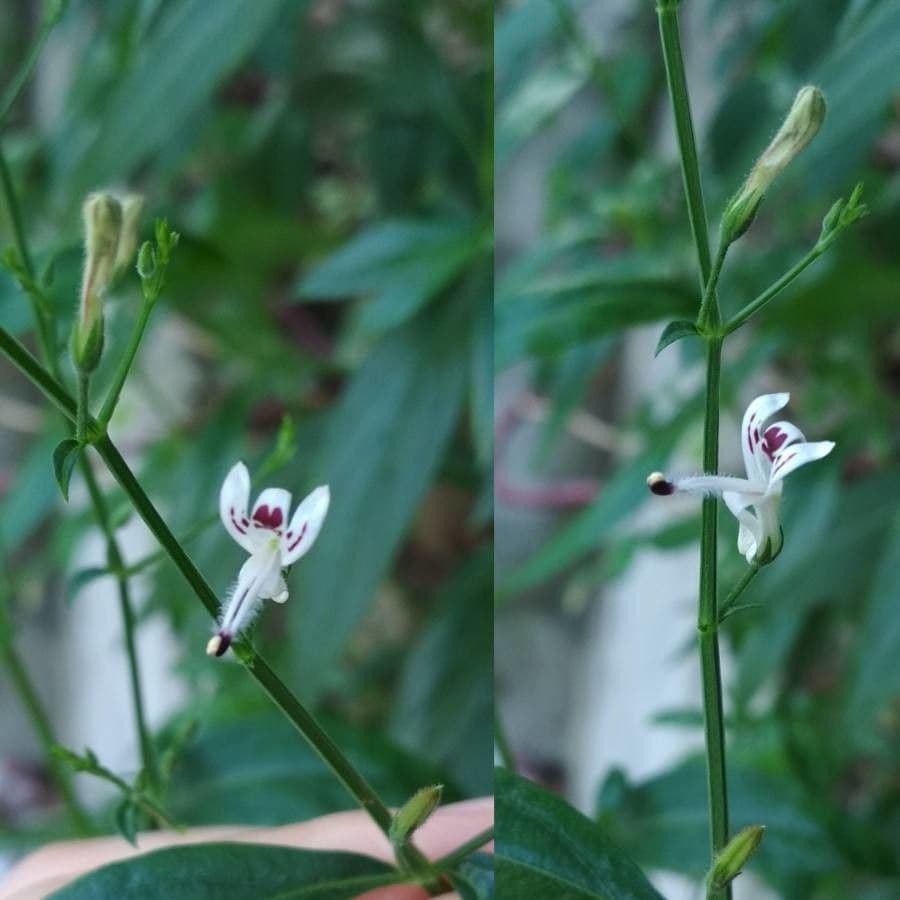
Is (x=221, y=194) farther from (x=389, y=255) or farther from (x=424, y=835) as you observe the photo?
(x=424, y=835)

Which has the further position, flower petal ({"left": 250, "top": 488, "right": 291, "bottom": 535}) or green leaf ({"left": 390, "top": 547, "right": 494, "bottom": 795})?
green leaf ({"left": 390, "top": 547, "right": 494, "bottom": 795})

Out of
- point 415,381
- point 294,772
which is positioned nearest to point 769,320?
point 415,381

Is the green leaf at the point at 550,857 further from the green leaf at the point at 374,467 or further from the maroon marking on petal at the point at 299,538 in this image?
the green leaf at the point at 374,467

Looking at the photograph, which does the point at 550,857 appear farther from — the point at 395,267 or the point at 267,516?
the point at 395,267

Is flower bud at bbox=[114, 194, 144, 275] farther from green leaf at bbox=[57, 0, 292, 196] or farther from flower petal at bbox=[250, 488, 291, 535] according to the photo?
green leaf at bbox=[57, 0, 292, 196]

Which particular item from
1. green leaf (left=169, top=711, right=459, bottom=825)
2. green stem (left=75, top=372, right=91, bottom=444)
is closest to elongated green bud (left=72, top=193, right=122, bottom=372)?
green stem (left=75, top=372, right=91, bottom=444)

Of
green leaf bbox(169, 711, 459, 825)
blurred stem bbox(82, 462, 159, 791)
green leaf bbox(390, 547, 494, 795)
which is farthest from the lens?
green leaf bbox(390, 547, 494, 795)

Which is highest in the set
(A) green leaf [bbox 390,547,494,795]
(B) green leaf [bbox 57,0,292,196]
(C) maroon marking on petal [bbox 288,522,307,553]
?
(B) green leaf [bbox 57,0,292,196]
